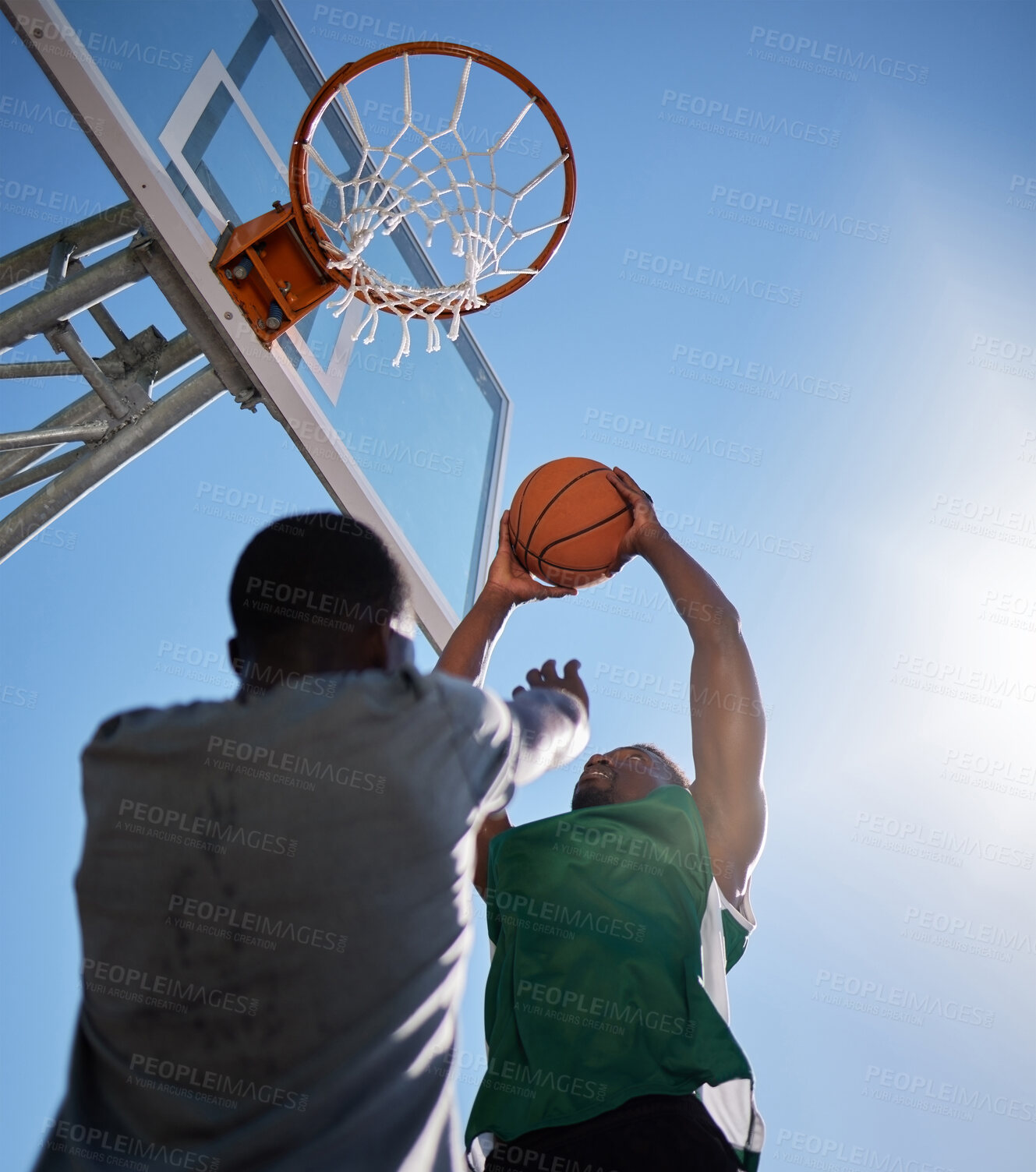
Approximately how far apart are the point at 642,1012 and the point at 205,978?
1275 mm

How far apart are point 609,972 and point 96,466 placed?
2.55m

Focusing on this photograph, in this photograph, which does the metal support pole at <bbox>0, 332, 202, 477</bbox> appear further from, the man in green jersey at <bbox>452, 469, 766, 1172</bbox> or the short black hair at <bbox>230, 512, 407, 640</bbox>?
the short black hair at <bbox>230, 512, 407, 640</bbox>

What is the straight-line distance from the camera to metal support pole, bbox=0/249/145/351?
331 cm

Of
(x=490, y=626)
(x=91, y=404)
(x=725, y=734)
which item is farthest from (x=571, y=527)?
(x=91, y=404)

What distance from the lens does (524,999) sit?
7.72 feet

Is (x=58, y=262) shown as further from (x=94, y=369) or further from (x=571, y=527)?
(x=571, y=527)

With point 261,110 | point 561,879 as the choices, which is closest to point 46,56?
point 261,110

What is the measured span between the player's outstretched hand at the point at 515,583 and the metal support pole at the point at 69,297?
168 centimetres

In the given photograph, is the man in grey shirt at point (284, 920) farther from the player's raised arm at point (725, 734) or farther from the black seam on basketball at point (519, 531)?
the black seam on basketball at point (519, 531)

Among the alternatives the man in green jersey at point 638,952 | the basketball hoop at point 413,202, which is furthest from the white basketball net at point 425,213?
the man in green jersey at point 638,952

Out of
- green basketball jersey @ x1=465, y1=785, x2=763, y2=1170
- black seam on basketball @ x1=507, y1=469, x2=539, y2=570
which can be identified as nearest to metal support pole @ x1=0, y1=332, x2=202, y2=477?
black seam on basketball @ x1=507, y1=469, x2=539, y2=570

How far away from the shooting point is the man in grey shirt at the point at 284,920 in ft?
4.14

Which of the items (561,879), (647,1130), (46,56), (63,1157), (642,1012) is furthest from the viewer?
(46,56)

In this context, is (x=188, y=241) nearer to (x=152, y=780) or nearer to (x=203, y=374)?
(x=203, y=374)
